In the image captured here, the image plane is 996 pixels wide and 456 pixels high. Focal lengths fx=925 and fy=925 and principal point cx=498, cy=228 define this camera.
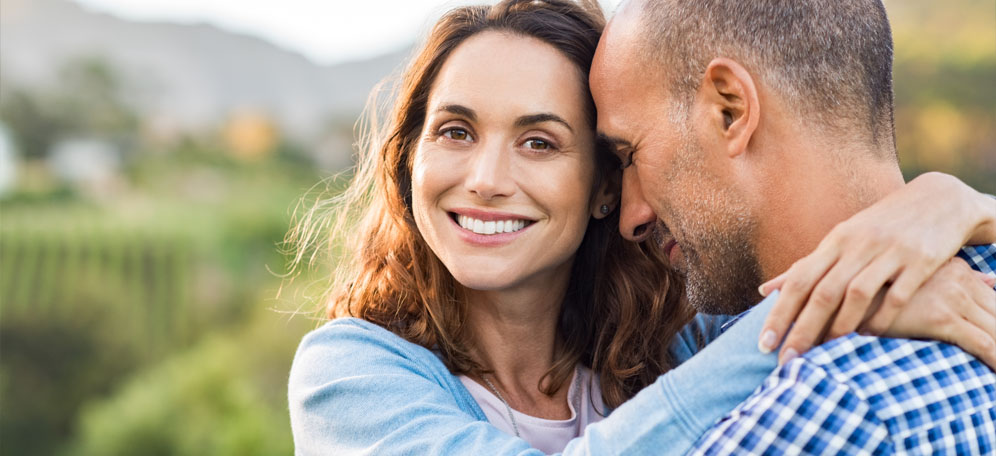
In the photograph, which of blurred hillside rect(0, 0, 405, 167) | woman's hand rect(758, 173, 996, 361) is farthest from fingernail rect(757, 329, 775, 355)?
blurred hillside rect(0, 0, 405, 167)

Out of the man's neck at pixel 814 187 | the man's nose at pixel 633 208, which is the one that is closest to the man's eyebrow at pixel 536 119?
the man's nose at pixel 633 208

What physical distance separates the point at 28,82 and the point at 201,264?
258 centimetres

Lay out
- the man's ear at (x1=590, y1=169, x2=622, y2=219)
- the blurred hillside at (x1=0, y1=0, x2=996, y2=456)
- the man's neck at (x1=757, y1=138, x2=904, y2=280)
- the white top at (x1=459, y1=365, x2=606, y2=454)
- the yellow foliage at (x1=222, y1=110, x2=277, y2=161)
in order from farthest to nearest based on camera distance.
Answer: the yellow foliage at (x1=222, y1=110, x2=277, y2=161) → the blurred hillside at (x1=0, y1=0, x2=996, y2=456) → the man's ear at (x1=590, y1=169, x2=622, y2=219) → the white top at (x1=459, y1=365, x2=606, y2=454) → the man's neck at (x1=757, y1=138, x2=904, y2=280)

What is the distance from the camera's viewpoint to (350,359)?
2.08 metres

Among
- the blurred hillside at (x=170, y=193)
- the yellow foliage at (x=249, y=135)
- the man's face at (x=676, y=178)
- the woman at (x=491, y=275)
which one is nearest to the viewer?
the man's face at (x=676, y=178)

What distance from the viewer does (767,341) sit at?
150cm

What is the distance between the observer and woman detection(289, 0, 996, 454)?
2.08m

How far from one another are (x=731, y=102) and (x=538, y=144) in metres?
0.54

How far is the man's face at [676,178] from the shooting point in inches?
76.5

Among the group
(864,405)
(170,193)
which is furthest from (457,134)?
(170,193)

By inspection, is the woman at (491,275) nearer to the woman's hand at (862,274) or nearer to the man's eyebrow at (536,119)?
the man's eyebrow at (536,119)

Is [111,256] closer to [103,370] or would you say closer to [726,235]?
[103,370]

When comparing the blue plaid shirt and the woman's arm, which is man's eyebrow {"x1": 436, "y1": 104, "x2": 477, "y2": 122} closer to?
the woman's arm

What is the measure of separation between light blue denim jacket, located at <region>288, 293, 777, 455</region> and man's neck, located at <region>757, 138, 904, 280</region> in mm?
296
